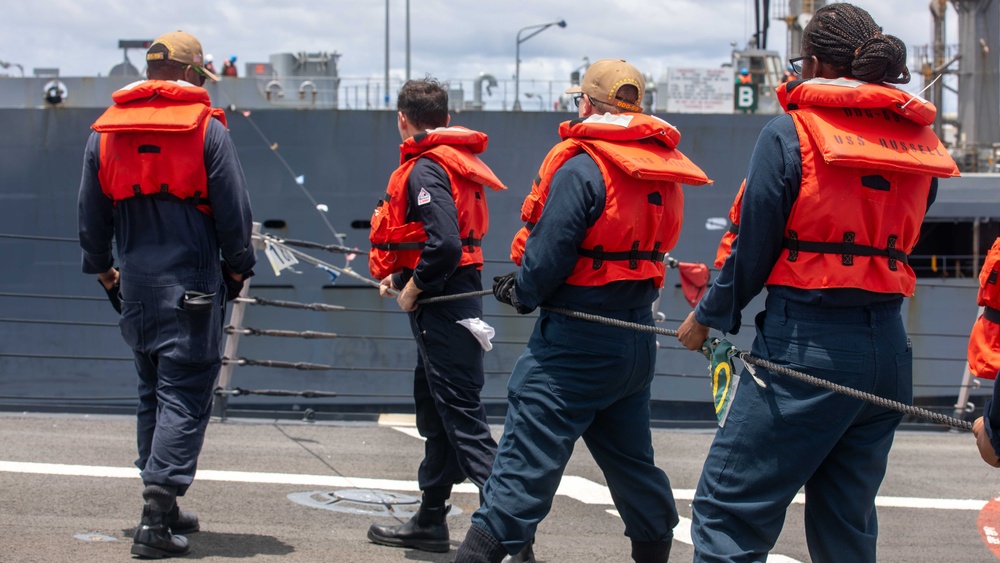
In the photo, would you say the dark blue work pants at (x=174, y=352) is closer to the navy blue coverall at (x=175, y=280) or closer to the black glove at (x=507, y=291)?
the navy blue coverall at (x=175, y=280)

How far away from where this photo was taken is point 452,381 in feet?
12.2

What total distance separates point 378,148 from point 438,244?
11.8 metres

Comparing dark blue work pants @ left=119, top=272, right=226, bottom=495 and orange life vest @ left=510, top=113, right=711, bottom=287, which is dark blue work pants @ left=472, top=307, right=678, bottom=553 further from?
dark blue work pants @ left=119, top=272, right=226, bottom=495

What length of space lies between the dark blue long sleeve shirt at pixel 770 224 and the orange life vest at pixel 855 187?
21 mm

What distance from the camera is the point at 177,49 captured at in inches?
145

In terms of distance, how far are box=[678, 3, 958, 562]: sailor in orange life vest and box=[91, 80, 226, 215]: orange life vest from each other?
6.32ft

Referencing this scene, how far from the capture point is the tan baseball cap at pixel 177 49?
3682 millimetres

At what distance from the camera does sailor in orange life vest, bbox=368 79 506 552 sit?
3678 mm

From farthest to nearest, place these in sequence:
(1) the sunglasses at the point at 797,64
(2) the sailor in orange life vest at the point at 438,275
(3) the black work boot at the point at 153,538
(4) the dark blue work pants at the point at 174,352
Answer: (2) the sailor in orange life vest at the point at 438,275
(4) the dark blue work pants at the point at 174,352
(3) the black work boot at the point at 153,538
(1) the sunglasses at the point at 797,64

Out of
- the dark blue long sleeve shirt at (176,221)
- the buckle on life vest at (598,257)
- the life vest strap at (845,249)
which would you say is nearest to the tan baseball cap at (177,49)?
the dark blue long sleeve shirt at (176,221)

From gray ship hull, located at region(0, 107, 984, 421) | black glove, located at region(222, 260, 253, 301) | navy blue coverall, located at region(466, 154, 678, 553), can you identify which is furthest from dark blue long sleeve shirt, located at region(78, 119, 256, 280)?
gray ship hull, located at region(0, 107, 984, 421)

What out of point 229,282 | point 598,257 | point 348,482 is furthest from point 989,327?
point 229,282

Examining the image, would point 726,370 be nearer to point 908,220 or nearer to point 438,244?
point 908,220

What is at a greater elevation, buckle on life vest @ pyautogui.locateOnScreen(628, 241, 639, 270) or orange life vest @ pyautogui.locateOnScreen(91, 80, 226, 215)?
orange life vest @ pyautogui.locateOnScreen(91, 80, 226, 215)
